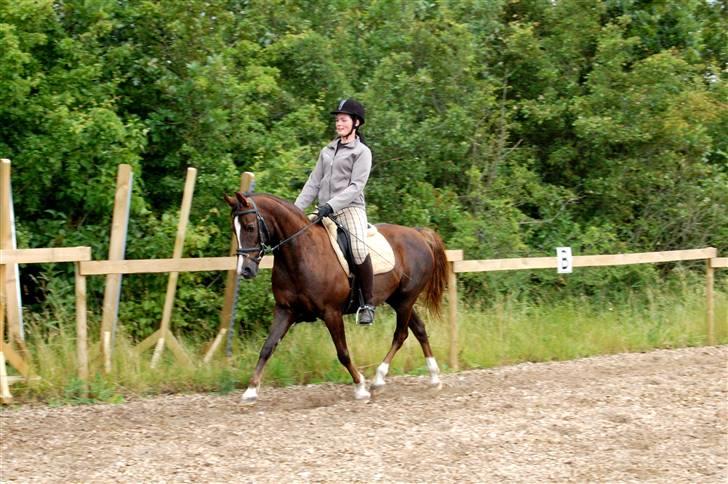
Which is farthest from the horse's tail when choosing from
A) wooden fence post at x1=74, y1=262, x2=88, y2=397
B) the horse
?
wooden fence post at x1=74, y1=262, x2=88, y2=397

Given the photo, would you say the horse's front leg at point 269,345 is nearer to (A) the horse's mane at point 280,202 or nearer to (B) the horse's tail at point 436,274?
(A) the horse's mane at point 280,202

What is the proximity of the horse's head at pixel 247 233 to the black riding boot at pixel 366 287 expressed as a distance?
1.17 metres

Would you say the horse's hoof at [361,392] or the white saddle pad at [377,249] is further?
the white saddle pad at [377,249]

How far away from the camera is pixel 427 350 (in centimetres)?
980

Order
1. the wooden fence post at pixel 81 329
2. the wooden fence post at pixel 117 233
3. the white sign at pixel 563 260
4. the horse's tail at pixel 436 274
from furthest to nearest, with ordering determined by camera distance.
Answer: the white sign at pixel 563 260 → the horse's tail at pixel 436 274 → the wooden fence post at pixel 117 233 → the wooden fence post at pixel 81 329

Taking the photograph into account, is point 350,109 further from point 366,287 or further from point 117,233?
point 117,233

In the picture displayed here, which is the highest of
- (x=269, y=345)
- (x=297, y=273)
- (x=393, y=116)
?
(x=393, y=116)

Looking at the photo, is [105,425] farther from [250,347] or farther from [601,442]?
[601,442]

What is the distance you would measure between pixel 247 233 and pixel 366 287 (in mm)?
1540

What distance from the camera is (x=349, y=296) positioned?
900 centimetres

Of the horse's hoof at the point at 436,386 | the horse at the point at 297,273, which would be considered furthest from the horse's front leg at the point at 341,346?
the horse's hoof at the point at 436,386

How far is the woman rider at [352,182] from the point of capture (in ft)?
28.9

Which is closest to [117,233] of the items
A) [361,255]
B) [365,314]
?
[361,255]

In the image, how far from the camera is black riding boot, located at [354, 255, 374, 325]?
8922 mm
